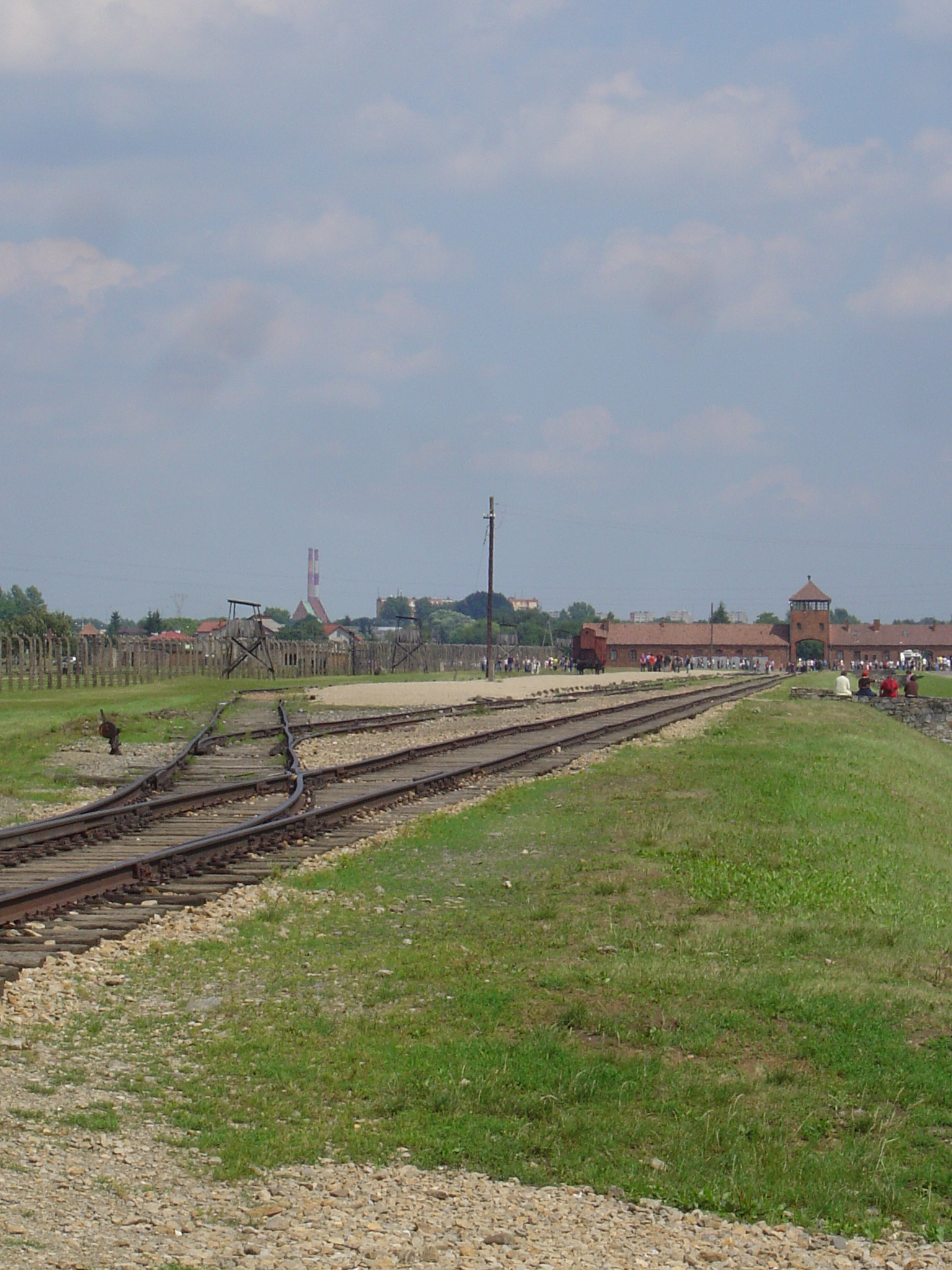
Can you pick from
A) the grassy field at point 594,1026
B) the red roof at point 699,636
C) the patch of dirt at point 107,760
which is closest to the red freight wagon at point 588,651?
the red roof at point 699,636

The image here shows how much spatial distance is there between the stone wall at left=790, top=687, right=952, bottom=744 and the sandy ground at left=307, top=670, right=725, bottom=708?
35.8 feet

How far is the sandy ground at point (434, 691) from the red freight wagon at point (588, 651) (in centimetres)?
3287

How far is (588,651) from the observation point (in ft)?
339

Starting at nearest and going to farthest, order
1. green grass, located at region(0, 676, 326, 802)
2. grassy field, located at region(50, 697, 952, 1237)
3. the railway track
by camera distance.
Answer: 1. grassy field, located at region(50, 697, 952, 1237)
2. the railway track
3. green grass, located at region(0, 676, 326, 802)

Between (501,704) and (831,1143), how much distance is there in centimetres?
3337

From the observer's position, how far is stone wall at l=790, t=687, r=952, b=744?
177 feet

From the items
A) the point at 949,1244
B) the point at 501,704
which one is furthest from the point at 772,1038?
the point at 501,704

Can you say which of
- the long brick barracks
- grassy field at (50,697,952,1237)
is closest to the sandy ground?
grassy field at (50,697,952,1237)

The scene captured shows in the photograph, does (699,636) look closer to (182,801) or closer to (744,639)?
(744,639)

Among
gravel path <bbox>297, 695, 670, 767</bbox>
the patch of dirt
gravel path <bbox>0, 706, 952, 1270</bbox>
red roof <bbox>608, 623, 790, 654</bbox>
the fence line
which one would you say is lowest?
gravel path <bbox>0, 706, 952, 1270</bbox>

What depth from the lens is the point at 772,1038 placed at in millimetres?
6719

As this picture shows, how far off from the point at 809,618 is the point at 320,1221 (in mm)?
161414

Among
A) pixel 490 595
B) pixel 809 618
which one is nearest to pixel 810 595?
pixel 809 618

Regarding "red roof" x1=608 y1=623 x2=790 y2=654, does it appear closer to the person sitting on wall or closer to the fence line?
the fence line
